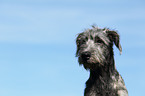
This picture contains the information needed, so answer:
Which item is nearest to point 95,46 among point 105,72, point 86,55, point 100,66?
point 86,55

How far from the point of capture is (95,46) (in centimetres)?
1142

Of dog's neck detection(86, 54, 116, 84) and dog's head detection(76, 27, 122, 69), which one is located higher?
dog's head detection(76, 27, 122, 69)

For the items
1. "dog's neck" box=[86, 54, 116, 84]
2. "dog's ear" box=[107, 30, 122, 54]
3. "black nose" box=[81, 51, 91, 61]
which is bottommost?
"dog's neck" box=[86, 54, 116, 84]

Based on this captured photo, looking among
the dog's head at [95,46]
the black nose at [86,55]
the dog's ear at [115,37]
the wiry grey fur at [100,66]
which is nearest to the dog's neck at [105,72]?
the wiry grey fur at [100,66]

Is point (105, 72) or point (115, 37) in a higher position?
point (115, 37)

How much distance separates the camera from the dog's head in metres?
11.0

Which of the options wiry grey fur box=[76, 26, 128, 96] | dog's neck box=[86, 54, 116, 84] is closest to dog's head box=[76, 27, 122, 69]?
wiry grey fur box=[76, 26, 128, 96]

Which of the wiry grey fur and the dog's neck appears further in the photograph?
Result: the dog's neck

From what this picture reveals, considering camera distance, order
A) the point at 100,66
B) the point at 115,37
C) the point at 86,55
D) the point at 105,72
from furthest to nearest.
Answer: the point at 115,37 → the point at 105,72 → the point at 100,66 → the point at 86,55

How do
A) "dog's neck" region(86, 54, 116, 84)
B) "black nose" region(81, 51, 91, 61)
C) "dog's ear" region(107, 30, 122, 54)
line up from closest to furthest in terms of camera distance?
1. "black nose" region(81, 51, 91, 61)
2. "dog's neck" region(86, 54, 116, 84)
3. "dog's ear" region(107, 30, 122, 54)

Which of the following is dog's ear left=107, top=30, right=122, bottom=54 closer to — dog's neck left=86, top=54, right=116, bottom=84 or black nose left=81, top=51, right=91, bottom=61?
dog's neck left=86, top=54, right=116, bottom=84

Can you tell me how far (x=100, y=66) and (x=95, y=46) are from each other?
2.74 feet

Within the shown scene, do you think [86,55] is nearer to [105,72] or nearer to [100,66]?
[100,66]

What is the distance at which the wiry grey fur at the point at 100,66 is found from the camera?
36.3ft
